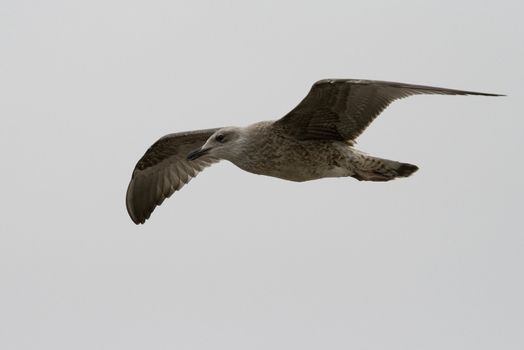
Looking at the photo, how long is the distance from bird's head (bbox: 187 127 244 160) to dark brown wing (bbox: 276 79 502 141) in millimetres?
621

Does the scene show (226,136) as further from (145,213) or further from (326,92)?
(145,213)

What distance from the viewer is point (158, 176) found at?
14.4 metres

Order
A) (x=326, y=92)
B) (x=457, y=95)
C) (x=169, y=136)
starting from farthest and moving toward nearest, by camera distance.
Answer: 1. (x=169, y=136)
2. (x=326, y=92)
3. (x=457, y=95)

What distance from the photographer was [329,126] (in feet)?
37.3

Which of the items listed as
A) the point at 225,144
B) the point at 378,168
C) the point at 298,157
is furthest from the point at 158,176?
the point at 378,168

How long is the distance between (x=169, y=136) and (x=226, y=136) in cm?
220

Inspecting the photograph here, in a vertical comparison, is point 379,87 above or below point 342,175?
above

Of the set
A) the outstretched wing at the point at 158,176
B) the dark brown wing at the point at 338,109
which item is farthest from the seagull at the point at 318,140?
the outstretched wing at the point at 158,176

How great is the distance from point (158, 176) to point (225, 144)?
2774 mm

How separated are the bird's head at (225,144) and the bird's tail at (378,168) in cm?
135

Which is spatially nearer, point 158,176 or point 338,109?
point 338,109

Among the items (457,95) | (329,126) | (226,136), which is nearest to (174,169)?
(226,136)

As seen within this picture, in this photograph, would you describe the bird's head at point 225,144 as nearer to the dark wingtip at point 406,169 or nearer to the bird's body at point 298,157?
the bird's body at point 298,157

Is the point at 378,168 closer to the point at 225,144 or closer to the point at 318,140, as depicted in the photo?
the point at 318,140
